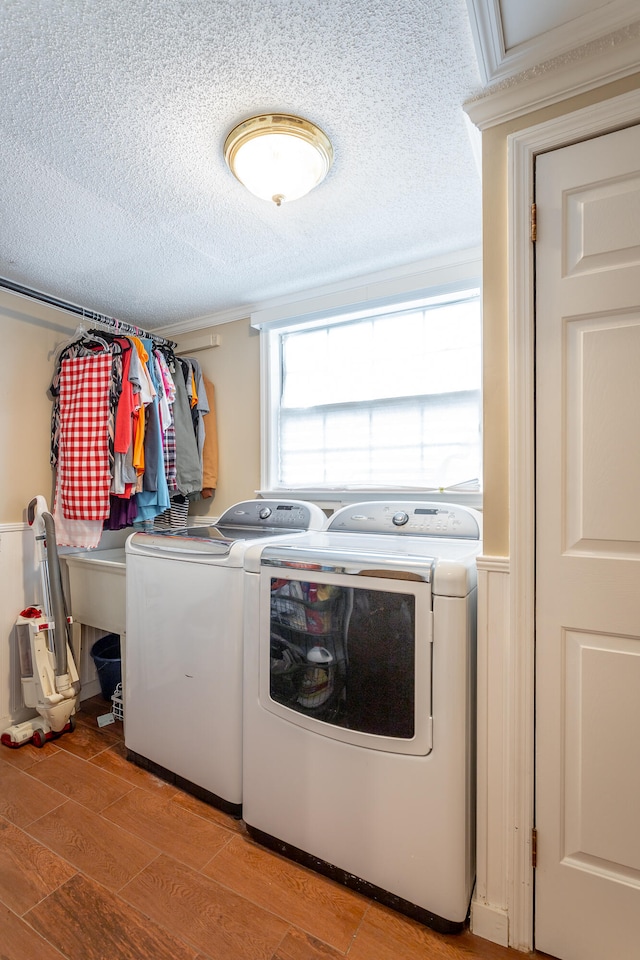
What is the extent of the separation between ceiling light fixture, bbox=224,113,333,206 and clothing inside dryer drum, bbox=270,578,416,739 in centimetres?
128

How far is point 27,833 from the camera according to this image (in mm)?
1639

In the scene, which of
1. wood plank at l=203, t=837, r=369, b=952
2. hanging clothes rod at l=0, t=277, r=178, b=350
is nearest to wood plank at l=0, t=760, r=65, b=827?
wood plank at l=203, t=837, r=369, b=952

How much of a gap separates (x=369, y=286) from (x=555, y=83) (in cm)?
123

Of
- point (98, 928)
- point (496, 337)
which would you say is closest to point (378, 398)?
point (496, 337)

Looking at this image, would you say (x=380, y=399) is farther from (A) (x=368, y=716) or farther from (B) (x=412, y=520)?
(A) (x=368, y=716)

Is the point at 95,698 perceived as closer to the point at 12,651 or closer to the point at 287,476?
the point at 12,651

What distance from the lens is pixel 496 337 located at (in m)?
1.29

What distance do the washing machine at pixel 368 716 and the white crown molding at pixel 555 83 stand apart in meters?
1.23

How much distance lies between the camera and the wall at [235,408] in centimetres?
277

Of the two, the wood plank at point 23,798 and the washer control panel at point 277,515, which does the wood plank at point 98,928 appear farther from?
the washer control panel at point 277,515

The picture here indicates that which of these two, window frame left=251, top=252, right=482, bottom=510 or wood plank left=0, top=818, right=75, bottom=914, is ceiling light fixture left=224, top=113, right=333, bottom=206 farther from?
wood plank left=0, top=818, right=75, bottom=914

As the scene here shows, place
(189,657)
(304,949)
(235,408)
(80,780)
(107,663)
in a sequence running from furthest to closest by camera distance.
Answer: (235,408)
(107,663)
(80,780)
(189,657)
(304,949)

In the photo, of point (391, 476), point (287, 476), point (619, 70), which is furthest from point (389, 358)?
point (619, 70)

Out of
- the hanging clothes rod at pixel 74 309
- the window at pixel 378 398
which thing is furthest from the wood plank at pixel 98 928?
the hanging clothes rod at pixel 74 309
